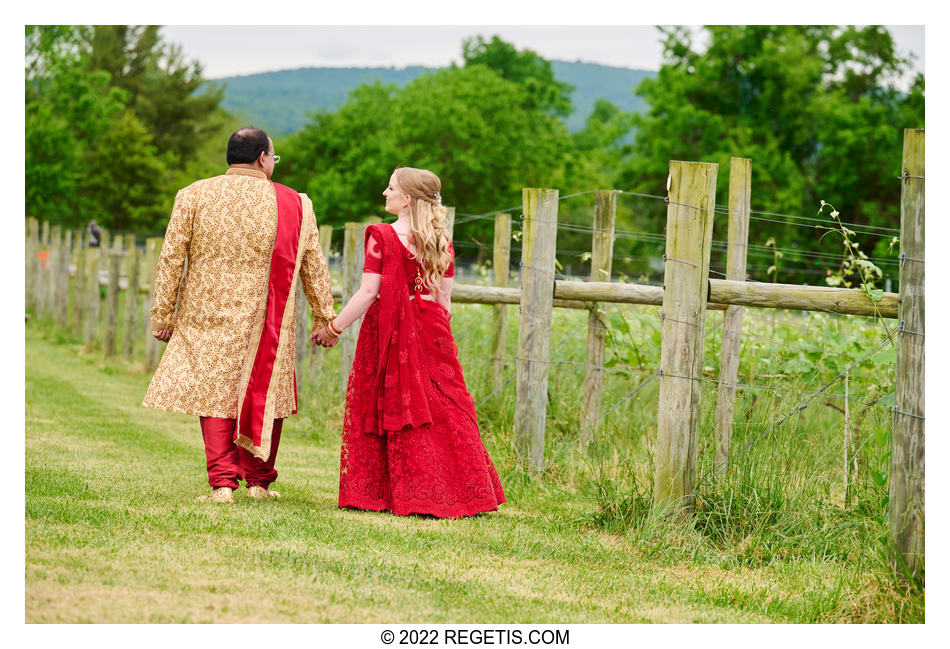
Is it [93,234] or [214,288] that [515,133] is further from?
[214,288]

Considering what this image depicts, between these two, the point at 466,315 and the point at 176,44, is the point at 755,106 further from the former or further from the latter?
the point at 176,44

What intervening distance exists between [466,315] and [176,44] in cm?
5847

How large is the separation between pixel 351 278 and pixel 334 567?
209 inches

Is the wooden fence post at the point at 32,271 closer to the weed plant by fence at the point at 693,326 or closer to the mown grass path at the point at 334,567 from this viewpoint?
the weed plant by fence at the point at 693,326

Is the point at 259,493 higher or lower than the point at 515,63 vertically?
lower

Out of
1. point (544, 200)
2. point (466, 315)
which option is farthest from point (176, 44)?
point (544, 200)

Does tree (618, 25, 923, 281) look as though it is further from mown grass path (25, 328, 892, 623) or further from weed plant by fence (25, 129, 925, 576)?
mown grass path (25, 328, 892, 623)

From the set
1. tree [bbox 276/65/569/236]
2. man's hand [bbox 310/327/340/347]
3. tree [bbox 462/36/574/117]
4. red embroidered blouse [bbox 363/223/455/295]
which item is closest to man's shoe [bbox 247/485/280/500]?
man's hand [bbox 310/327/340/347]

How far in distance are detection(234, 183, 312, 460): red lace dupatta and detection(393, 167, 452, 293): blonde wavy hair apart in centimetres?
55

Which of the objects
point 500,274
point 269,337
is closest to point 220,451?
point 269,337

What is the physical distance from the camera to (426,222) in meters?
5.47

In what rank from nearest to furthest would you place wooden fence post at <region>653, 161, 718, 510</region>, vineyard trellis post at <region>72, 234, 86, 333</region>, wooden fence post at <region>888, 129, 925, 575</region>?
wooden fence post at <region>888, 129, 925, 575</region>
wooden fence post at <region>653, 161, 718, 510</region>
vineyard trellis post at <region>72, 234, 86, 333</region>

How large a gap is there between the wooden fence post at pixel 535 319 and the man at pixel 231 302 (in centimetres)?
147

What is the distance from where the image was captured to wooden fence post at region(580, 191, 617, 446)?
7316mm
